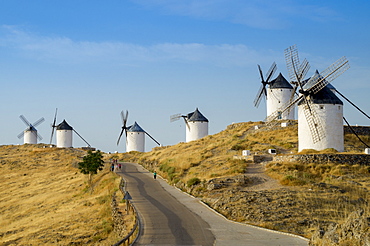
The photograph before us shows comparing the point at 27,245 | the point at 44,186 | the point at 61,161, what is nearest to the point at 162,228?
the point at 27,245

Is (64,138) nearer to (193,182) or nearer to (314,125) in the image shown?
(193,182)

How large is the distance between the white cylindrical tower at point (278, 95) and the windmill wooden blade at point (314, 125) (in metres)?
21.3

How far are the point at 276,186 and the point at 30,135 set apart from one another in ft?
271

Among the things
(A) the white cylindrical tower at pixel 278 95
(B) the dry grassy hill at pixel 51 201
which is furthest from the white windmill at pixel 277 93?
(B) the dry grassy hill at pixel 51 201

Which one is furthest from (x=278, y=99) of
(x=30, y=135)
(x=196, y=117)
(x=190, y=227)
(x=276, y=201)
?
(x=30, y=135)

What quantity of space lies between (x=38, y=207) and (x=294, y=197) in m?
24.2

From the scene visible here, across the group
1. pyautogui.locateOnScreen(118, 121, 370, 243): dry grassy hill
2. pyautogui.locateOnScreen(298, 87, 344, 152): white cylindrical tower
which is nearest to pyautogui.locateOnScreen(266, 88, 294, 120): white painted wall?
pyautogui.locateOnScreen(118, 121, 370, 243): dry grassy hill

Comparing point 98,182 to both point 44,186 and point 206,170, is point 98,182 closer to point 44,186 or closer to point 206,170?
point 44,186

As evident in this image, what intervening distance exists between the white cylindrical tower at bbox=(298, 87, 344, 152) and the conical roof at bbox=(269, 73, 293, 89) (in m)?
21.7

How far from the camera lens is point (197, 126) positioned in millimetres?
71500

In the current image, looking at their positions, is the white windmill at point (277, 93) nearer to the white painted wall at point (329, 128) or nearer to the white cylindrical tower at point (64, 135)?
the white painted wall at point (329, 128)

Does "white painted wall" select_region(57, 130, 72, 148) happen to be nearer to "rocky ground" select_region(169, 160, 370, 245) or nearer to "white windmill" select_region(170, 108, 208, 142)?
"white windmill" select_region(170, 108, 208, 142)

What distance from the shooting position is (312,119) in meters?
37.5

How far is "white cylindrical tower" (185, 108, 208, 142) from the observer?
7138 centimetres
